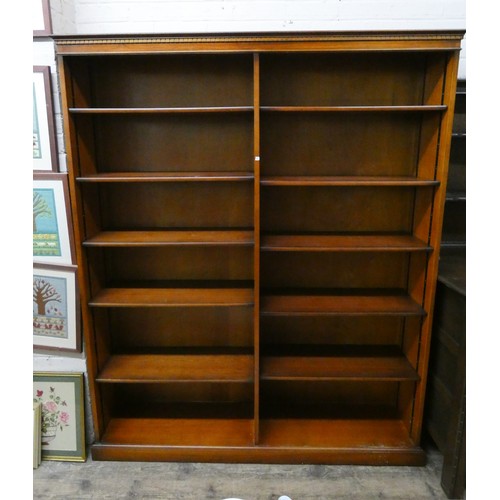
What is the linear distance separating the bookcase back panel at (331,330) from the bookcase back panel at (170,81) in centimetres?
116

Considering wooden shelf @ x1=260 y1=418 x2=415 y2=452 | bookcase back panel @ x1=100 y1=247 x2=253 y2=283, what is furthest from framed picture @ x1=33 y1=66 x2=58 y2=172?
wooden shelf @ x1=260 y1=418 x2=415 y2=452

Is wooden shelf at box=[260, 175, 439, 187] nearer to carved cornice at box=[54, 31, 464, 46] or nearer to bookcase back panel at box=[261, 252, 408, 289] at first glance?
bookcase back panel at box=[261, 252, 408, 289]

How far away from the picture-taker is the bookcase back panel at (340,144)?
2.00m

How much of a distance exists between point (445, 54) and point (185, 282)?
5.25 feet

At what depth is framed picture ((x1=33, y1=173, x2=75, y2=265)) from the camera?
189cm

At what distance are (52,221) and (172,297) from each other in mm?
665

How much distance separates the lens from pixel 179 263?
7.19ft

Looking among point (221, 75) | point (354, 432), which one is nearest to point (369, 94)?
point (221, 75)

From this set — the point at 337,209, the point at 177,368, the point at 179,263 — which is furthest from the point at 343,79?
the point at 177,368

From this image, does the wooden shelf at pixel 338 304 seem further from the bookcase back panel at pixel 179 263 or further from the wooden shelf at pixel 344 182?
the wooden shelf at pixel 344 182

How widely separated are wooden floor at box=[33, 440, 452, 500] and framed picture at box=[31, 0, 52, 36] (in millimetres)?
2041

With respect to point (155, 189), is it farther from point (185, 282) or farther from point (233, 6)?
point (233, 6)

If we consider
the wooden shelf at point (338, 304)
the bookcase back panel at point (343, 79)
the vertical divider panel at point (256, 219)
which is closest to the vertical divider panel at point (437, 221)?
the wooden shelf at point (338, 304)

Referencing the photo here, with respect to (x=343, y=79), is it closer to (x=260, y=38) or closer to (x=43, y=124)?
(x=260, y=38)
